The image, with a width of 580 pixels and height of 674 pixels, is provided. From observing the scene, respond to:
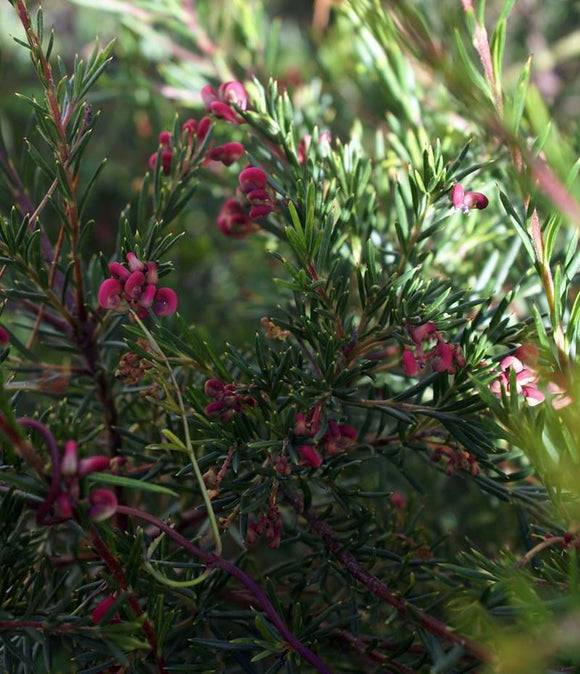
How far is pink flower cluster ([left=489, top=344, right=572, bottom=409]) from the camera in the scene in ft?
1.30

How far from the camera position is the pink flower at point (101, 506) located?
0.34 meters

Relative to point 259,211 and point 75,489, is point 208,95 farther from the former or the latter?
point 75,489

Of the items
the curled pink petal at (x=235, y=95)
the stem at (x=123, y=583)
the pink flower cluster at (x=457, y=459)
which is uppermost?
the curled pink petal at (x=235, y=95)

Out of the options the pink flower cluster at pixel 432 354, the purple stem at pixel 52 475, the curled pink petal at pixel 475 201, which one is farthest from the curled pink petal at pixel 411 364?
the purple stem at pixel 52 475

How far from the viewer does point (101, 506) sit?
1.11 ft

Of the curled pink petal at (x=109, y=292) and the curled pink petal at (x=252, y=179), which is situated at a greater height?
the curled pink petal at (x=252, y=179)

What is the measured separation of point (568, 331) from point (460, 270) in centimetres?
22

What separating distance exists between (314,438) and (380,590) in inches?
4.0

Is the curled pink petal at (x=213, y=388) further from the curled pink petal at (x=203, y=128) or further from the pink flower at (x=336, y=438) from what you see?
the curled pink petal at (x=203, y=128)

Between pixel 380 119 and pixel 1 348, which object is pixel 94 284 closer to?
pixel 1 348

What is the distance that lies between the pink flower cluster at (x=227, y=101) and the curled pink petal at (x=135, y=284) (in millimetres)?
156

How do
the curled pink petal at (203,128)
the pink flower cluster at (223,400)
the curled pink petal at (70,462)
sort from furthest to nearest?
the curled pink petal at (203,128), the pink flower cluster at (223,400), the curled pink petal at (70,462)

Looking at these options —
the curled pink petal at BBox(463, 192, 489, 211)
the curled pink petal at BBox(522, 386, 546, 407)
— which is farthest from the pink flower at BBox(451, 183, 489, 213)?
the curled pink petal at BBox(522, 386, 546, 407)

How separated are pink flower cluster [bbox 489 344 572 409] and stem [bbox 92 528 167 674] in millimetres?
235
